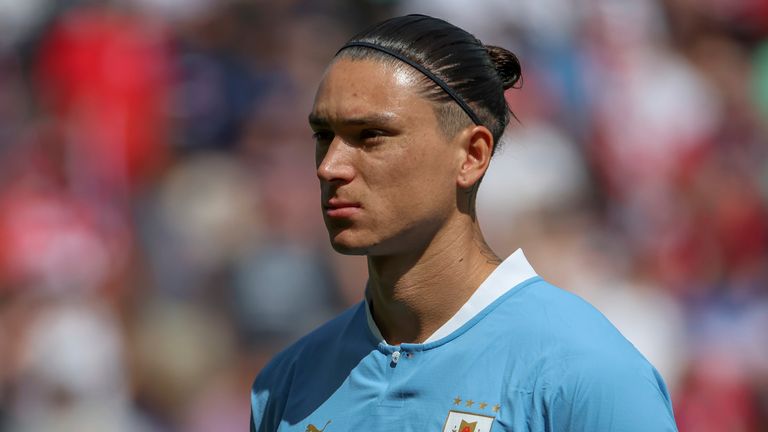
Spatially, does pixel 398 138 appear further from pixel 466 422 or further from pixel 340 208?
pixel 466 422

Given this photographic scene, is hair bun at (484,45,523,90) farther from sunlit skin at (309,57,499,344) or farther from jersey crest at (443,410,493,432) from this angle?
A: jersey crest at (443,410,493,432)

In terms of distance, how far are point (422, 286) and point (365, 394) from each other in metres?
0.29

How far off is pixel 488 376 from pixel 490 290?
0.89ft

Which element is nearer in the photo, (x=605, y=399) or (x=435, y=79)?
(x=605, y=399)

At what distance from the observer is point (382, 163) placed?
280 cm

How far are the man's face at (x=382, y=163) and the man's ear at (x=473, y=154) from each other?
0.09 feet

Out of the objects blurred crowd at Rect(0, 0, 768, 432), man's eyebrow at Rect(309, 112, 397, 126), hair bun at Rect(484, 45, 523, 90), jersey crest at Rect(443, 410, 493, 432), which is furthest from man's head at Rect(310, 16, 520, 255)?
blurred crowd at Rect(0, 0, 768, 432)

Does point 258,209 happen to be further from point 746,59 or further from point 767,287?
point 746,59

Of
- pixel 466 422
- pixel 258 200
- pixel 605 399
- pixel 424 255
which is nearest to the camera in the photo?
pixel 605 399

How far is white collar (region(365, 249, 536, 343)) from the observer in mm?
2824

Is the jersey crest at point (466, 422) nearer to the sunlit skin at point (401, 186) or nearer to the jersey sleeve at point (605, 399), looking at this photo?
the jersey sleeve at point (605, 399)

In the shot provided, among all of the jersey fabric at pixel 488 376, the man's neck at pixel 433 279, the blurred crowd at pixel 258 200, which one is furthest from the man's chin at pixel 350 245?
the blurred crowd at pixel 258 200

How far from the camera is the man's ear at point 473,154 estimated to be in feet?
9.44

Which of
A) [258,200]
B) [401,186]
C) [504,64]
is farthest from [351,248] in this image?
[258,200]
